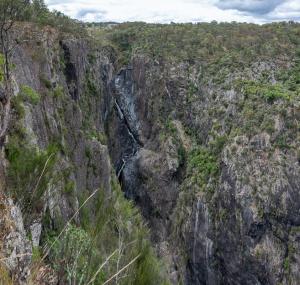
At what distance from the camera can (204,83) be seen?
1971 inches

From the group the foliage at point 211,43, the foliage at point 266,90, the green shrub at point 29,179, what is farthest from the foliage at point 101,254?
the foliage at point 211,43

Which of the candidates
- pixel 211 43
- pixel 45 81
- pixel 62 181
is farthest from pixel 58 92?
pixel 211 43

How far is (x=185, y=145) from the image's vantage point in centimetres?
4869

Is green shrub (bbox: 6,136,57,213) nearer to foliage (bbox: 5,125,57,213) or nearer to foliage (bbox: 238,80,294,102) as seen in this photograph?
foliage (bbox: 5,125,57,213)

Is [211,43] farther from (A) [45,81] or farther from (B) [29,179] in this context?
(B) [29,179]

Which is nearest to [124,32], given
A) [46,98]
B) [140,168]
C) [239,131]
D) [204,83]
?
[204,83]

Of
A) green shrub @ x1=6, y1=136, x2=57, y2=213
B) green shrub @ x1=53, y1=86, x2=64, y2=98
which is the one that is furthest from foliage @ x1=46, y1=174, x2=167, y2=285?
green shrub @ x1=53, y1=86, x2=64, y2=98

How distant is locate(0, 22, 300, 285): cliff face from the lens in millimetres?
27172

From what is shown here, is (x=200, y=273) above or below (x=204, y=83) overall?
below

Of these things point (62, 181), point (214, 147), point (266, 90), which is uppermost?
point (62, 181)

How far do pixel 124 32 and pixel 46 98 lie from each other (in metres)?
37.9

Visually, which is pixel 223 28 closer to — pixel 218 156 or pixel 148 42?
pixel 148 42

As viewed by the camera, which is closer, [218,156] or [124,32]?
[218,156]

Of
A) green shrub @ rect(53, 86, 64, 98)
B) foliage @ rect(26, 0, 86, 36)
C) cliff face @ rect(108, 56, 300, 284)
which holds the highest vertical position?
foliage @ rect(26, 0, 86, 36)
